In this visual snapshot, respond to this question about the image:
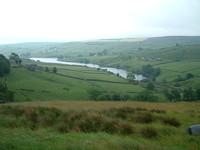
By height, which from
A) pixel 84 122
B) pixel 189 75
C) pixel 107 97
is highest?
pixel 84 122

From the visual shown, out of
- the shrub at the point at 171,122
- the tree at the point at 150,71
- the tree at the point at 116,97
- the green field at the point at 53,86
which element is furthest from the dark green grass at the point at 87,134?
the tree at the point at 150,71

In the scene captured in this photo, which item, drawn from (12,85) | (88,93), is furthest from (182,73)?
(12,85)

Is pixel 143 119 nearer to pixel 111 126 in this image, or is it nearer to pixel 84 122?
pixel 111 126

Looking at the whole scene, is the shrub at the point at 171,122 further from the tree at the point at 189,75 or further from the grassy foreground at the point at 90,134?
the tree at the point at 189,75

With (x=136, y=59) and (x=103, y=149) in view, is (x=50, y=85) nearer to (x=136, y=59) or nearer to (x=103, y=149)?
(x=103, y=149)

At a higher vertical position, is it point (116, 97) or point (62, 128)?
point (62, 128)

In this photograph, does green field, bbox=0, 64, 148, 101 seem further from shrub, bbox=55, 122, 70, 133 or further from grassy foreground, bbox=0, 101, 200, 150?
shrub, bbox=55, 122, 70, 133

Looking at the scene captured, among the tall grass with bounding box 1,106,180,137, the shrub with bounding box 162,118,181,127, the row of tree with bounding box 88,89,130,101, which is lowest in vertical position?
the row of tree with bounding box 88,89,130,101

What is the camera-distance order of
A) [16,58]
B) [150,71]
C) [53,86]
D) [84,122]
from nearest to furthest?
[84,122] → [53,86] → [16,58] → [150,71]

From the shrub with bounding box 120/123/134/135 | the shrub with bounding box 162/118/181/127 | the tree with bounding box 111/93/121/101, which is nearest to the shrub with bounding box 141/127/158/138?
the shrub with bounding box 120/123/134/135

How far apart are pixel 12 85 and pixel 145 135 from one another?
73498 millimetres

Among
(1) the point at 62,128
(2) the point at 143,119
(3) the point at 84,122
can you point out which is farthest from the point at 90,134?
(2) the point at 143,119

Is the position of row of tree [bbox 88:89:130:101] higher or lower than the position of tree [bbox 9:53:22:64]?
lower

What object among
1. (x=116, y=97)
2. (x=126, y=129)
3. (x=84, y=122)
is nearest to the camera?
(x=126, y=129)
